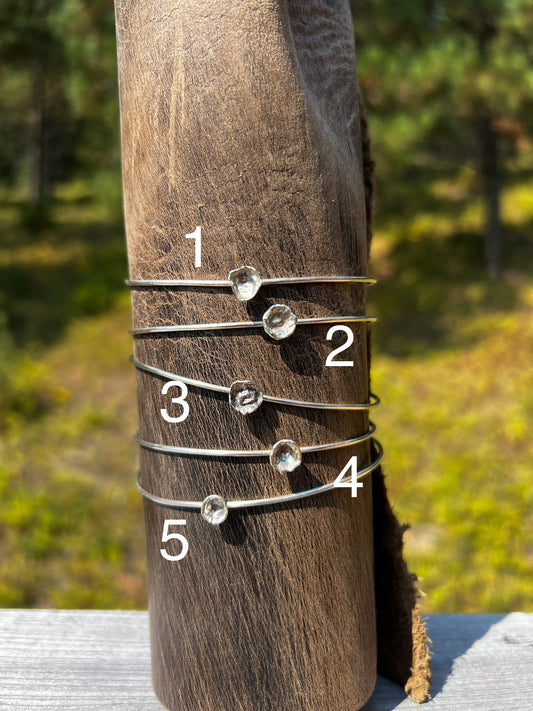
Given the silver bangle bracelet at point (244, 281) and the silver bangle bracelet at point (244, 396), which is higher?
the silver bangle bracelet at point (244, 281)

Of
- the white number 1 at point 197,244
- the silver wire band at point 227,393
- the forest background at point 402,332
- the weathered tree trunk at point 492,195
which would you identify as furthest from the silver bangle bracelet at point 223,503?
the weathered tree trunk at point 492,195

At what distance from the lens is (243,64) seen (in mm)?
862

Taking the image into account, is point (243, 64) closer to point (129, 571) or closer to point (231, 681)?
point (231, 681)

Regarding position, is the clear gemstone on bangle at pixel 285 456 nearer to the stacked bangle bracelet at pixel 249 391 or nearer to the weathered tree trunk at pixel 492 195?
the stacked bangle bracelet at pixel 249 391

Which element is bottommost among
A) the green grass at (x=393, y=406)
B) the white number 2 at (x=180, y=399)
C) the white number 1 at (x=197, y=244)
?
the green grass at (x=393, y=406)

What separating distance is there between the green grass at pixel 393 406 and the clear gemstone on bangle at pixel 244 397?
1610mm

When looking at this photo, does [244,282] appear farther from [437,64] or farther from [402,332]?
[402,332]

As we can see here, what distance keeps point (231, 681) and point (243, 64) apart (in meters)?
0.87

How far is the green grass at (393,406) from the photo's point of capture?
3193mm

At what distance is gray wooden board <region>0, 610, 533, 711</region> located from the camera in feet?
3.44

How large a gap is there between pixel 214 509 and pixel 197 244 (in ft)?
1.23

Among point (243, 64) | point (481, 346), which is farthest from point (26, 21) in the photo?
point (243, 64)

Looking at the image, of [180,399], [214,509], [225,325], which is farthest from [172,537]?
[225,325]

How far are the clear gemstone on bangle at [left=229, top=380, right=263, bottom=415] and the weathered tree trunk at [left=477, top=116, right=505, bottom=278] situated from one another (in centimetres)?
598
